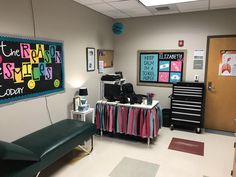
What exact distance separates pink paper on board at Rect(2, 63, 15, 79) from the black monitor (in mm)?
1961

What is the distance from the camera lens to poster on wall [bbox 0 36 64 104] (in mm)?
2473

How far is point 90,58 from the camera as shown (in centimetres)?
419

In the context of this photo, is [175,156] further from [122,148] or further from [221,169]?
[122,148]

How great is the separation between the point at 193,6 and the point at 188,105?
2.02m

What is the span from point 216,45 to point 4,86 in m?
4.04

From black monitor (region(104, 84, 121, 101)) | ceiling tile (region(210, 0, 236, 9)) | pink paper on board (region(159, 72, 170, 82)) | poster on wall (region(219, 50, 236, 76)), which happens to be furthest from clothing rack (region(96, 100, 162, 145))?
ceiling tile (region(210, 0, 236, 9))

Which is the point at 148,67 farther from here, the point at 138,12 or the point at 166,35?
the point at 138,12

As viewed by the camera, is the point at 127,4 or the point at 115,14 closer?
the point at 127,4

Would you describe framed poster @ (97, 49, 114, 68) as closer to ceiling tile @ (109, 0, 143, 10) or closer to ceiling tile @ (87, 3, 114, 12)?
ceiling tile @ (87, 3, 114, 12)

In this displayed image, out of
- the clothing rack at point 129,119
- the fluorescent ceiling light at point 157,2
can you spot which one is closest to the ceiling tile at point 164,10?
the fluorescent ceiling light at point 157,2

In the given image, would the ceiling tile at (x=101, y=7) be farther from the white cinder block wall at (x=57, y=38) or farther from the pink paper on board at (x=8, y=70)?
the pink paper on board at (x=8, y=70)

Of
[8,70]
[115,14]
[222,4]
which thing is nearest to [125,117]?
[8,70]

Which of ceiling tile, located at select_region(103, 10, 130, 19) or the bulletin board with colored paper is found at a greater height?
ceiling tile, located at select_region(103, 10, 130, 19)

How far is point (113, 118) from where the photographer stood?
3764 mm
